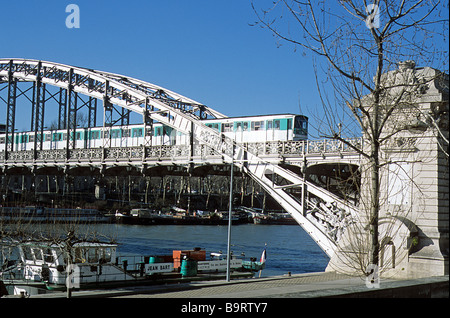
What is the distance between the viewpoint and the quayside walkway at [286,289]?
11102 millimetres

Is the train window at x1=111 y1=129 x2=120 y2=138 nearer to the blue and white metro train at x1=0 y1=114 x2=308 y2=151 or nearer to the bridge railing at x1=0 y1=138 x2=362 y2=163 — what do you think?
the blue and white metro train at x1=0 y1=114 x2=308 y2=151

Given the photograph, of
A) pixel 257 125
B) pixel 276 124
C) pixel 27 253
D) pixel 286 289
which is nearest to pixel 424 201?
pixel 286 289

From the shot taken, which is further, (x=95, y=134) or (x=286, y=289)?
(x=95, y=134)

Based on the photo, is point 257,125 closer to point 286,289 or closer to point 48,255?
point 48,255

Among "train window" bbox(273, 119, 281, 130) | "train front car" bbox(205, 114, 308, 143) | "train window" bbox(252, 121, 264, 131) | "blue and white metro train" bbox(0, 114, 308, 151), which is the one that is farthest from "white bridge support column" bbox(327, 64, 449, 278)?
"train window" bbox(252, 121, 264, 131)

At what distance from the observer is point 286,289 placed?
1925 centimetres

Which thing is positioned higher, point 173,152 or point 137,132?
point 137,132

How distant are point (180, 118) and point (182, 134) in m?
3.10

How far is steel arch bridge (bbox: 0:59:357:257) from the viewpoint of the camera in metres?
29.7

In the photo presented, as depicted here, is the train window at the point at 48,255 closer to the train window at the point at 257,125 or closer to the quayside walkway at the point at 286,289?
the quayside walkway at the point at 286,289

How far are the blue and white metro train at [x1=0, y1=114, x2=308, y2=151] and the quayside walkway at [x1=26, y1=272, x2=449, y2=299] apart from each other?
623 inches

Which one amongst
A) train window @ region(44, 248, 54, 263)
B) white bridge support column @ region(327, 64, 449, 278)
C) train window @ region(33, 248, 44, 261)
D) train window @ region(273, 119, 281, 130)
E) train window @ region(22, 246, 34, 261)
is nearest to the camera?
white bridge support column @ region(327, 64, 449, 278)
